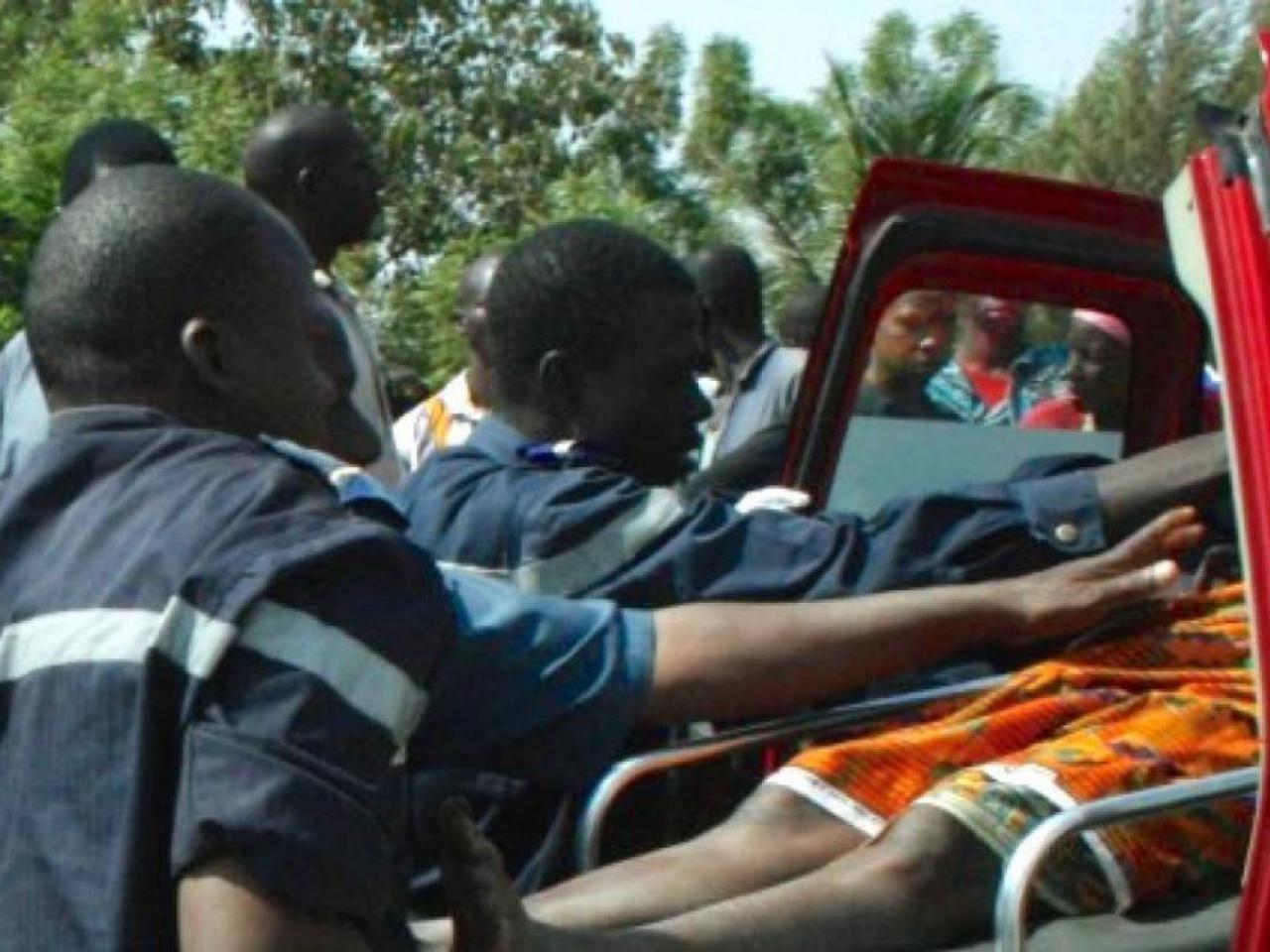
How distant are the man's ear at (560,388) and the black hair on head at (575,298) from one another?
0.7 inches

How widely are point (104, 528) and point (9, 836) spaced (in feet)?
0.77

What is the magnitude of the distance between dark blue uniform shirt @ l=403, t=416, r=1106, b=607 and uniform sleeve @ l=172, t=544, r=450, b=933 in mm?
1599

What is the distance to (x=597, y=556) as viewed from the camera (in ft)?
12.7

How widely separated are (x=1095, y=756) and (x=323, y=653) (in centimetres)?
141

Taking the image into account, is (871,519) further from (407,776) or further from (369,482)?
(369,482)

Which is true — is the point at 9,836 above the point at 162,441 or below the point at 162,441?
below

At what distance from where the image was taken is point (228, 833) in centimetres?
212

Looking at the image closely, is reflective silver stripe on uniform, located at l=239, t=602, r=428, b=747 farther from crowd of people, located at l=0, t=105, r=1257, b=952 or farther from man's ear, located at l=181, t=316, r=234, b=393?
man's ear, located at l=181, t=316, r=234, b=393

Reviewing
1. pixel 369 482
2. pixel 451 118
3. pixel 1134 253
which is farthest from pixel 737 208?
pixel 369 482

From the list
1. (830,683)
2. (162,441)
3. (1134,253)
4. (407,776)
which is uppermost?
(1134,253)

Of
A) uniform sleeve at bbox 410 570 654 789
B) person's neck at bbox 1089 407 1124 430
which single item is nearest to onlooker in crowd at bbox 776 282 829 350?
person's neck at bbox 1089 407 1124 430

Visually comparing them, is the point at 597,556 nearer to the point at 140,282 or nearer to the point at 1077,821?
the point at 1077,821

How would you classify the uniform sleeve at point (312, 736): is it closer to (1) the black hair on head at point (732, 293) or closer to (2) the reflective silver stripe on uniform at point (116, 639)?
(2) the reflective silver stripe on uniform at point (116, 639)

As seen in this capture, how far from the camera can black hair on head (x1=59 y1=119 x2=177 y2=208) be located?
18.2 ft
